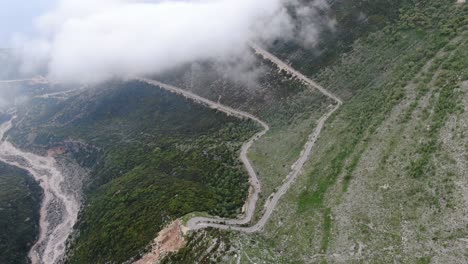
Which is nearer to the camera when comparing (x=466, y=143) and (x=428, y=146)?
(x=466, y=143)

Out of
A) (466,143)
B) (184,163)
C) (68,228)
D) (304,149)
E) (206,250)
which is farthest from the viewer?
(68,228)

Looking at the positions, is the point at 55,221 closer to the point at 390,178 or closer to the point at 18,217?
the point at 18,217

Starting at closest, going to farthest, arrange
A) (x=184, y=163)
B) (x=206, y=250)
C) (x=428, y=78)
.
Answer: (x=206, y=250)
(x=428, y=78)
(x=184, y=163)

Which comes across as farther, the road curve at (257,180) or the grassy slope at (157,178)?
the grassy slope at (157,178)

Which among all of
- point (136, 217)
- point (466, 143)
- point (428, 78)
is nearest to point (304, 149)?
point (428, 78)

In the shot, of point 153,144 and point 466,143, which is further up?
point 466,143

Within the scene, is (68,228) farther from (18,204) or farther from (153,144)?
(153,144)

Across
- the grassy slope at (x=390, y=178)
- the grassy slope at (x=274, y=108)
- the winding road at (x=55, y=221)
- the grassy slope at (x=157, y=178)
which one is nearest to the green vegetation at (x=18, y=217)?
the winding road at (x=55, y=221)

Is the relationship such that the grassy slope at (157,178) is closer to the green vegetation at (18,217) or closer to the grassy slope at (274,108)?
the grassy slope at (274,108)
